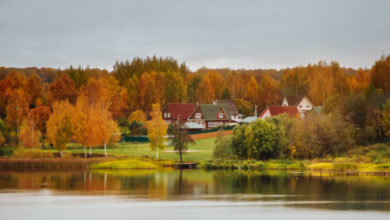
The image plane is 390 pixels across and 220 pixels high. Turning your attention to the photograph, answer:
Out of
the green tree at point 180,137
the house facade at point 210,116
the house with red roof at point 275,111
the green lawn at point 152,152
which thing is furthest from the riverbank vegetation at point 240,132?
the house facade at point 210,116

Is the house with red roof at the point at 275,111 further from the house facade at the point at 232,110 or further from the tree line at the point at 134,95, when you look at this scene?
the house facade at the point at 232,110

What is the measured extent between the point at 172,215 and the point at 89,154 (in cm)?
4534

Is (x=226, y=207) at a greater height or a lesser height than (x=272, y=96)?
lesser

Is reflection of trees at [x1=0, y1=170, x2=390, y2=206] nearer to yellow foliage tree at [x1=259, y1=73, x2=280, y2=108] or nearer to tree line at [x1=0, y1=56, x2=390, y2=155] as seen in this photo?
tree line at [x1=0, y1=56, x2=390, y2=155]

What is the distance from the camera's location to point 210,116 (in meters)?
124

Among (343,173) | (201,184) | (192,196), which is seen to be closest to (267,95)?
(343,173)

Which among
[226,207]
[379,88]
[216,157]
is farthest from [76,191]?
[379,88]

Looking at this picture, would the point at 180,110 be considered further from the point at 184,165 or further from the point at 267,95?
the point at 184,165

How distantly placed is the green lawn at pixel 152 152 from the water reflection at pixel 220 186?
10542 millimetres

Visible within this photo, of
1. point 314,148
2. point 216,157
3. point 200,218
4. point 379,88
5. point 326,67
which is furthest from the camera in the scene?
point 326,67

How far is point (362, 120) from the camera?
258ft

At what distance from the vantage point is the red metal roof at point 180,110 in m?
129

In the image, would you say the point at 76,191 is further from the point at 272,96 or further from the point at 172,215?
the point at 272,96

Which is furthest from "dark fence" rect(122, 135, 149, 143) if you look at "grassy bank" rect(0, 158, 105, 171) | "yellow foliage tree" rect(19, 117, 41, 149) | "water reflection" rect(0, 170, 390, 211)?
"water reflection" rect(0, 170, 390, 211)
